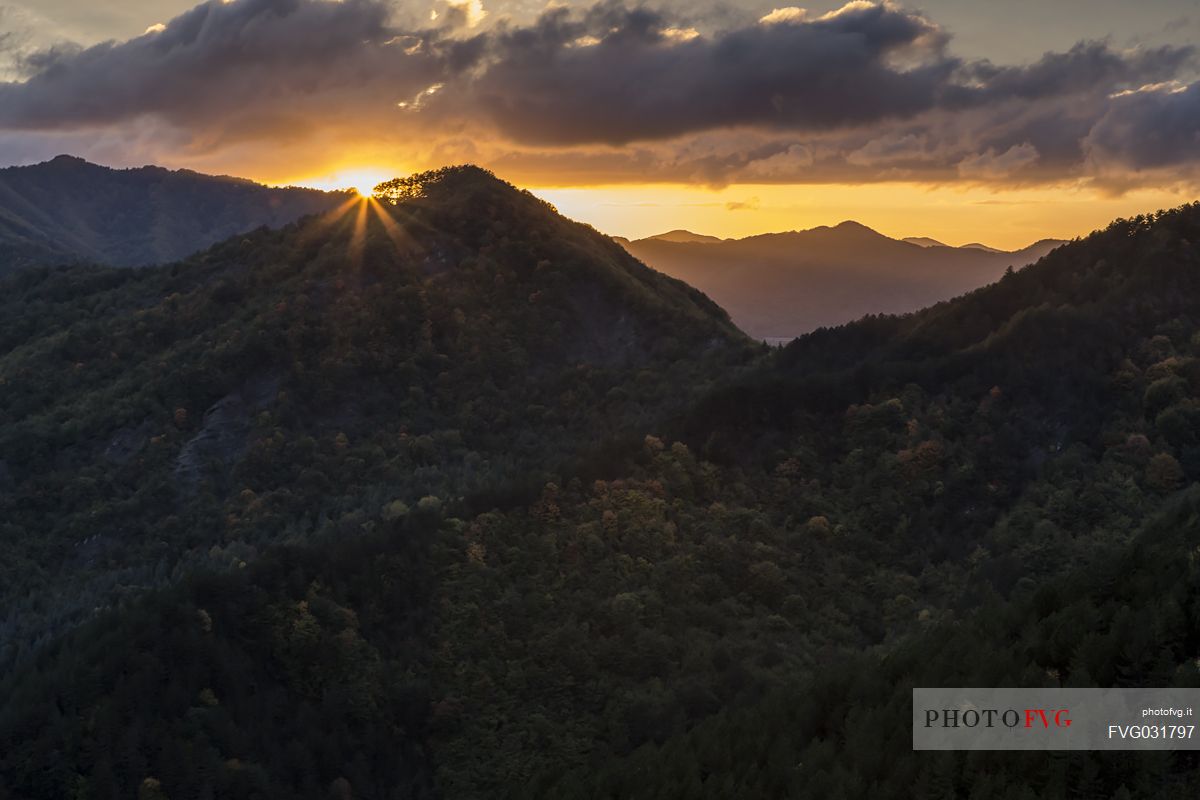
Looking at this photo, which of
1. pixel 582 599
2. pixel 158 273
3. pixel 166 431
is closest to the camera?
pixel 582 599

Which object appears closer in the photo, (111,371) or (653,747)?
(653,747)

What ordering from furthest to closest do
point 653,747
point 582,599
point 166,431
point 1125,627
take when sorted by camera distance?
point 166,431 < point 582,599 < point 653,747 < point 1125,627

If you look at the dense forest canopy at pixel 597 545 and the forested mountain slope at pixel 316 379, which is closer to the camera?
the dense forest canopy at pixel 597 545

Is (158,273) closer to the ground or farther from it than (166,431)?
farther from it

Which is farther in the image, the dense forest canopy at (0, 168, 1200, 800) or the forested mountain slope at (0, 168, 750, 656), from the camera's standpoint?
the forested mountain slope at (0, 168, 750, 656)

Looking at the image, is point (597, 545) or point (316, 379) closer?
point (597, 545)

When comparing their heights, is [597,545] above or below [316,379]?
below

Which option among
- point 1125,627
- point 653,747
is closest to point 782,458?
point 653,747

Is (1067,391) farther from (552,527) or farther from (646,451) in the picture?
(552,527)
